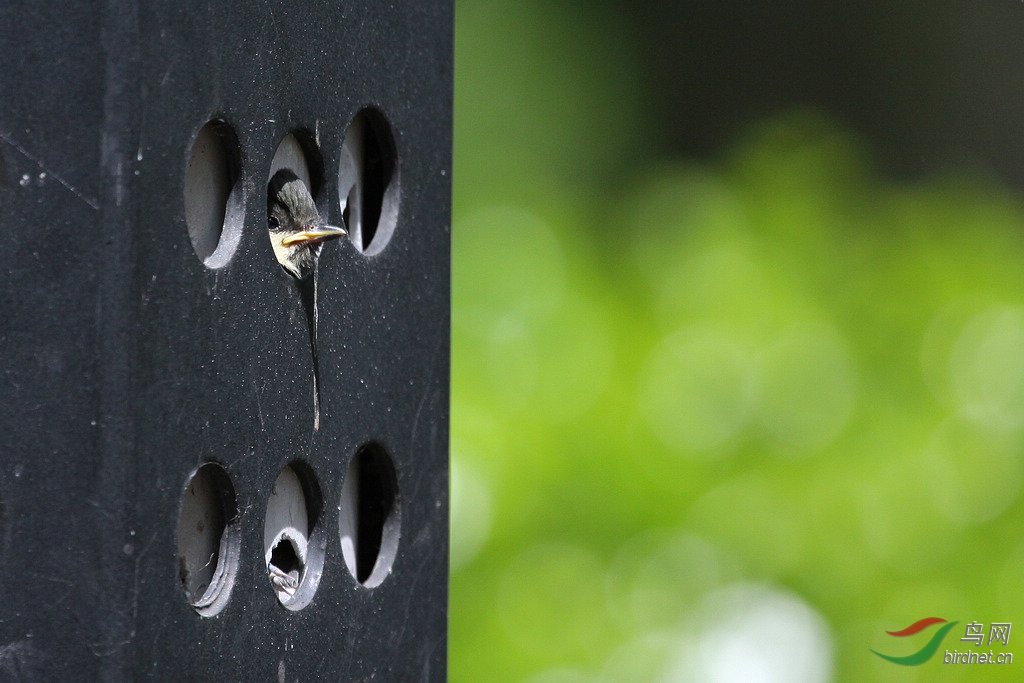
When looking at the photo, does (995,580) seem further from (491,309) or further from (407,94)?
(407,94)

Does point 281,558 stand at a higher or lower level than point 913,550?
higher

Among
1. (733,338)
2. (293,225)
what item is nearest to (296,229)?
(293,225)

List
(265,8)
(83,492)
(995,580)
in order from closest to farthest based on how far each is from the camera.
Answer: (83,492) → (265,8) → (995,580)

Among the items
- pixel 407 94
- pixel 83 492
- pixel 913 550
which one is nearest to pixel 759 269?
pixel 913 550

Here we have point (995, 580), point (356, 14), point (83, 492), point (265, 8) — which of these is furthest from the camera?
point (995, 580)

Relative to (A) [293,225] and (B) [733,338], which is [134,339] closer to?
(A) [293,225]

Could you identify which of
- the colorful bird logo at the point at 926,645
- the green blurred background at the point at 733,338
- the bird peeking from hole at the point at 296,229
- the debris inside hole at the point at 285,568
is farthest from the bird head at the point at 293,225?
the colorful bird logo at the point at 926,645

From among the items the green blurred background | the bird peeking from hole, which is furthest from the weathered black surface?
the green blurred background
